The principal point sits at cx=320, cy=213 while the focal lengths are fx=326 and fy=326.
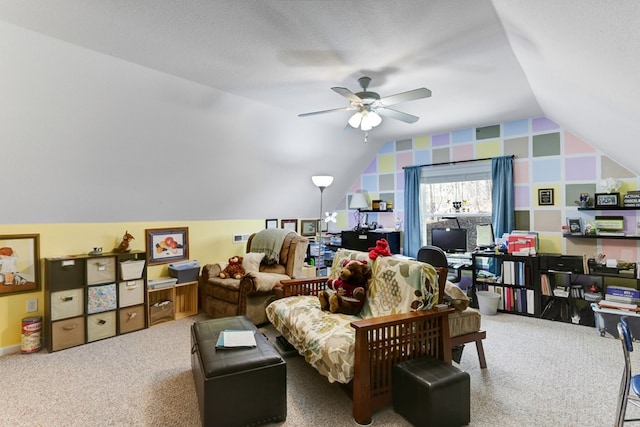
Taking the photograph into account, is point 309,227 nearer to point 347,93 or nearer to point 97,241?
point 97,241

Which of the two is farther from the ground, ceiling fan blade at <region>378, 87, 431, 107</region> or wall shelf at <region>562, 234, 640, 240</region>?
ceiling fan blade at <region>378, 87, 431, 107</region>

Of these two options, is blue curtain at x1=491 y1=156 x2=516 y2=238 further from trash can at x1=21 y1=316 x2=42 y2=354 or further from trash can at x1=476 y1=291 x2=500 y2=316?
trash can at x1=21 y1=316 x2=42 y2=354

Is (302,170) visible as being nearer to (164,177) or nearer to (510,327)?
(164,177)

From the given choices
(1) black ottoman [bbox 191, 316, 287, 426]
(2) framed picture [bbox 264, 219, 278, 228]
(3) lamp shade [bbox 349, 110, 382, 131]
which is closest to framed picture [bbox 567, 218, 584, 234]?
(3) lamp shade [bbox 349, 110, 382, 131]

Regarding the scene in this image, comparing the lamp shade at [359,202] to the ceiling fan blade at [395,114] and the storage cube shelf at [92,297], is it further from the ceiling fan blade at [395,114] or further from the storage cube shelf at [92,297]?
the storage cube shelf at [92,297]

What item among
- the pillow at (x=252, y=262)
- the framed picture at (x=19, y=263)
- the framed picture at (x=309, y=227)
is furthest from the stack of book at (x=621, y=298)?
the framed picture at (x=19, y=263)

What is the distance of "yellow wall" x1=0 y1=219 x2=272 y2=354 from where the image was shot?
3.12 metres

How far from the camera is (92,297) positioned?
132 inches

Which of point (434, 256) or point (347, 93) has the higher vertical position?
point (347, 93)

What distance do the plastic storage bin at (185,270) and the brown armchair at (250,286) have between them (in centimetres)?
10

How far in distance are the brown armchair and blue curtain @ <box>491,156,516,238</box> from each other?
2.68m

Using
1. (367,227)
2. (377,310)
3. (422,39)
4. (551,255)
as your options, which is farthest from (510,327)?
(422,39)

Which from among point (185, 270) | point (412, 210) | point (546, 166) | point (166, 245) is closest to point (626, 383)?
point (546, 166)

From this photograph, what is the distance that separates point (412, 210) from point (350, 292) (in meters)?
2.91
